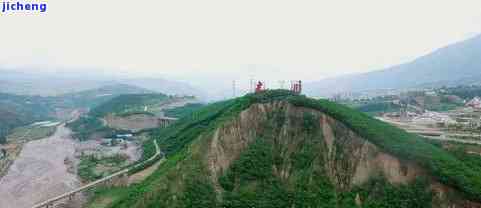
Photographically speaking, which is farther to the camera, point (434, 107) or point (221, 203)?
point (434, 107)

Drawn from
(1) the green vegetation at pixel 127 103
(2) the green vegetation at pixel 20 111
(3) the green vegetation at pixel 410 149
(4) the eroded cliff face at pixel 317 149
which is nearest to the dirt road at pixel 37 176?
(2) the green vegetation at pixel 20 111

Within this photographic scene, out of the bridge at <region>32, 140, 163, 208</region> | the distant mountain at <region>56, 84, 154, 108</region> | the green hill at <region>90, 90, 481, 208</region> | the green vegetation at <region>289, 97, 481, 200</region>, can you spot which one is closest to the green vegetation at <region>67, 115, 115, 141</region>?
the bridge at <region>32, 140, 163, 208</region>

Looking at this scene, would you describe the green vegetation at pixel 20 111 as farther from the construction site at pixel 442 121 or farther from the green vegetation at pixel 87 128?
the construction site at pixel 442 121

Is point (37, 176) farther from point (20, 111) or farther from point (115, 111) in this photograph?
point (20, 111)

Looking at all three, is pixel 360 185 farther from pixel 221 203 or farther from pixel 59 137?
pixel 59 137

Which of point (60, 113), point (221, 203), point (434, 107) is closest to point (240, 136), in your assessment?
point (221, 203)

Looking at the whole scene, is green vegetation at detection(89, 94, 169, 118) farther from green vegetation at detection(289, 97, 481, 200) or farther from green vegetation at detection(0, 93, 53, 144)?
green vegetation at detection(289, 97, 481, 200)
